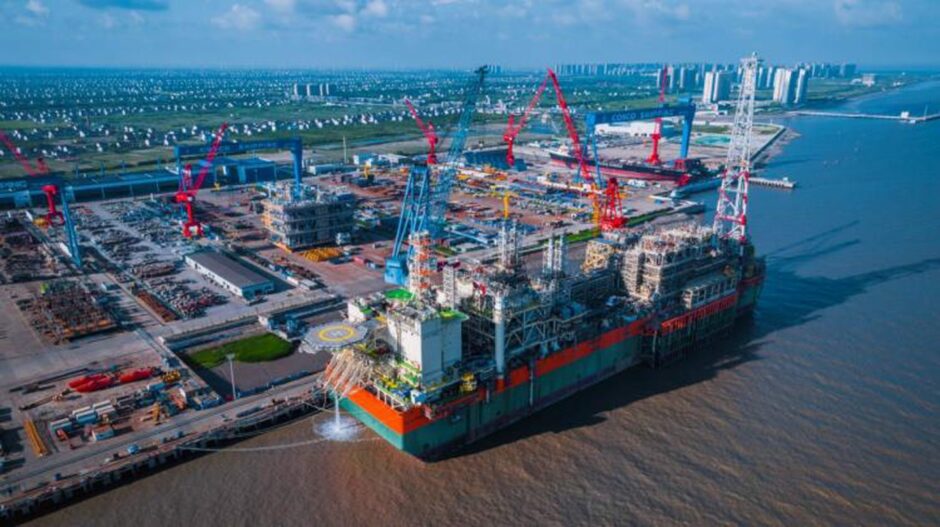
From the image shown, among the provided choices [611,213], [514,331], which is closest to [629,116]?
[611,213]

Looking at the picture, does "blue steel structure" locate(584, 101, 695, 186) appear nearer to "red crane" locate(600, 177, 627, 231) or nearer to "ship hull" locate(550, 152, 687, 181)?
"ship hull" locate(550, 152, 687, 181)

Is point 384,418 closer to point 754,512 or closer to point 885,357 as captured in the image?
point 754,512

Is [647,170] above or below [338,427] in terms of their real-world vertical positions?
above

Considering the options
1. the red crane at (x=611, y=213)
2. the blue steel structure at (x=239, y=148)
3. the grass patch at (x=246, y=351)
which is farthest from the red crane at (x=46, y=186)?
the red crane at (x=611, y=213)

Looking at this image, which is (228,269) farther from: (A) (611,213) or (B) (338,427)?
(A) (611,213)

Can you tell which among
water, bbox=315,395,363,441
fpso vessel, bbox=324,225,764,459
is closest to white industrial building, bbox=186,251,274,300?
fpso vessel, bbox=324,225,764,459
